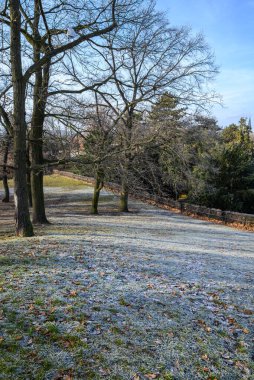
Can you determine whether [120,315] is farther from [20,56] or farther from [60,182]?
[60,182]

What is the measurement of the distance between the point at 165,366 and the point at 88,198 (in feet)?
89.2

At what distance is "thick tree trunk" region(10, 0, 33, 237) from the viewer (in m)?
10.1

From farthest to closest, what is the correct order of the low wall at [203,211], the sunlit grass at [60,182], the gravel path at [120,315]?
the sunlit grass at [60,182]
the low wall at [203,211]
the gravel path at [120,315]

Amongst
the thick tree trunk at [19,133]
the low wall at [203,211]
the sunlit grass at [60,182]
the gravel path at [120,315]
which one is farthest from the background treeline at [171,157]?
the sunlit grass at [60,182]

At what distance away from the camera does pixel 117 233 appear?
1342cm

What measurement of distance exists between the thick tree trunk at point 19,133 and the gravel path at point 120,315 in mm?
1610

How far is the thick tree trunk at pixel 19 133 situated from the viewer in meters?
10.1

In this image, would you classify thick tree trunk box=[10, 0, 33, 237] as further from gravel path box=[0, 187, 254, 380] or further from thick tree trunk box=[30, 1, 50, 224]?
thick tree trunk box=[30, 1, 50, 224]

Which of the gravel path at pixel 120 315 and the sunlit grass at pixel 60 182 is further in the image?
the sunlit grass at pixel 60 182

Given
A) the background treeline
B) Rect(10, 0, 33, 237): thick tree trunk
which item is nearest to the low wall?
the background treeline

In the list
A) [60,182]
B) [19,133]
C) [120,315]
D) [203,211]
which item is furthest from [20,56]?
[60,182]

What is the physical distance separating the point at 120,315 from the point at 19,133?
7146 mm

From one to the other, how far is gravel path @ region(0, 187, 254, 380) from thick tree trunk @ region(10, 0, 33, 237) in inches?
63.4

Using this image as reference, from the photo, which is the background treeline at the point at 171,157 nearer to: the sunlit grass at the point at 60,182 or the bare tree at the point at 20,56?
the bare tree at the point at 20,56
